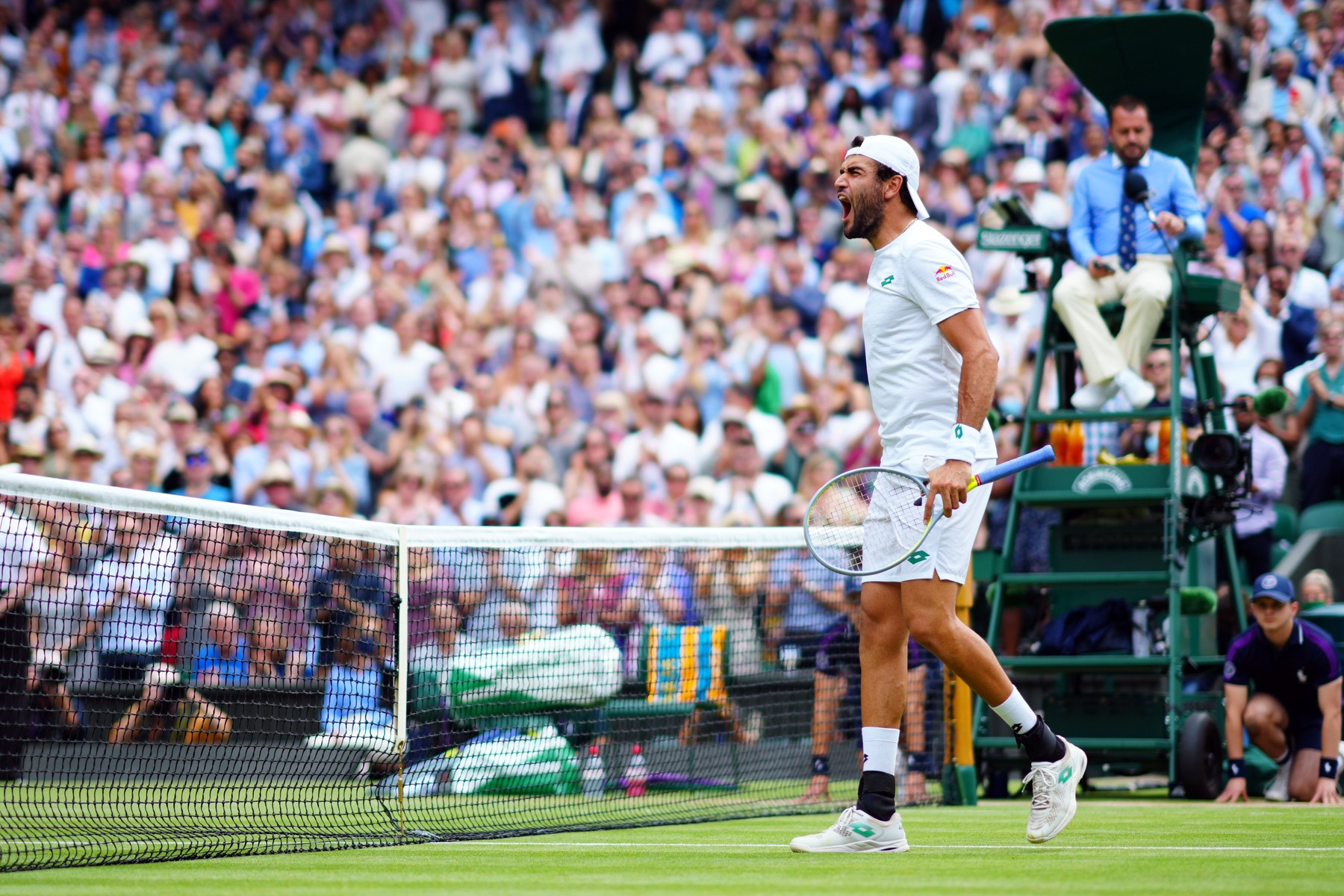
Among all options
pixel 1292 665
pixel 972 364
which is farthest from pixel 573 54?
pixel 972 364

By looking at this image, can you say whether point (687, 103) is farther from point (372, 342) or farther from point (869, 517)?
point (869, 517)

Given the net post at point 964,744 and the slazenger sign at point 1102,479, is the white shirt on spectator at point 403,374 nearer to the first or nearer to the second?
the slazenger sign at point 1102,479

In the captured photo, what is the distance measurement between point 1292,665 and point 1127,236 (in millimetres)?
2778

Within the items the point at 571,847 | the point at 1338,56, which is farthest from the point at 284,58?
the point at 571,847

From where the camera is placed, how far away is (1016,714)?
6.61m

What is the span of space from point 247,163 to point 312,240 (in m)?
1.67

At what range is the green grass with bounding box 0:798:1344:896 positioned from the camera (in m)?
5.33

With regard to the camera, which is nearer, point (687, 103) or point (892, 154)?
point (892, 154)

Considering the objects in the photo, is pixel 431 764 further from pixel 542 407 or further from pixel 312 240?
pixel 312 240

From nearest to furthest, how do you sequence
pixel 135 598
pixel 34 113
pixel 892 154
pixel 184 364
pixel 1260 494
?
pixel 892 154
pixel 135 598
pixel 1260 494
pixel 184 364
pixel 34 113

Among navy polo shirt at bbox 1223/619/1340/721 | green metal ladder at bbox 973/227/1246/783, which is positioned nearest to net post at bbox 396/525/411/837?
green metal ladder at bbox 973/227/1246/783

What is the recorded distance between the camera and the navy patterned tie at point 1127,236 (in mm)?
10781

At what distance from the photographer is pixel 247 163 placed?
20266 millimetres

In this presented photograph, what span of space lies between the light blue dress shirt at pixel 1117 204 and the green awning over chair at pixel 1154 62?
1.35 ft
